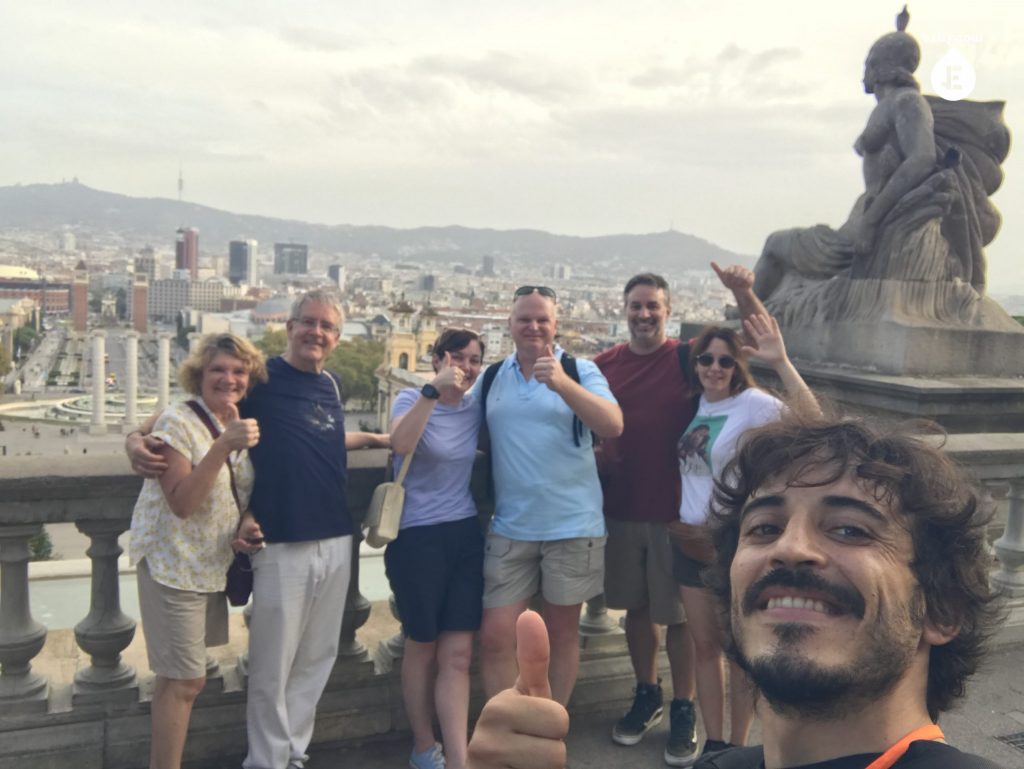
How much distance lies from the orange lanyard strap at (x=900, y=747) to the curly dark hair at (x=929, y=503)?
0.16 metres

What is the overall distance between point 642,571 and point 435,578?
2.39ft

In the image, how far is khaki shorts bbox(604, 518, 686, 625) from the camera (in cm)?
292

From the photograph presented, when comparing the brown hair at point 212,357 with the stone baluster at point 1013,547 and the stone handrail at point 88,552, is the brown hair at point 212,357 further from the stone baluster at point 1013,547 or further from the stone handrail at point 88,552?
the stone baluster at point 1013,547

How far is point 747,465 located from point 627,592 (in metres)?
1.53

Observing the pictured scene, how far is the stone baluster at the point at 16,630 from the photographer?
2.52 meters

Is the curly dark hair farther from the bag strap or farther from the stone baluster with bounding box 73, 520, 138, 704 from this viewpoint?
the stone baluster with bounding box 73, 520, 138, 704

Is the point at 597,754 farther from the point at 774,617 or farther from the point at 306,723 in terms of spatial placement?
the point at 774,617

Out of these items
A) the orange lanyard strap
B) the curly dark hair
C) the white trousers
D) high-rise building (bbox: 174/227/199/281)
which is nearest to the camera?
the orange lanyard strap

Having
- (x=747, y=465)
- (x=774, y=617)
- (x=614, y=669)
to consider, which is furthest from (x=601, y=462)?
(x=774, y=617)

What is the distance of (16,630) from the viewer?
2.54 m

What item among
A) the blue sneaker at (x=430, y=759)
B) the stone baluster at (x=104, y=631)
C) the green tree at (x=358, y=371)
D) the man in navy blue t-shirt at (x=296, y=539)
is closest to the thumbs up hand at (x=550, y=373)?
the man in navy blue t-shirt at (x=296, y=539)

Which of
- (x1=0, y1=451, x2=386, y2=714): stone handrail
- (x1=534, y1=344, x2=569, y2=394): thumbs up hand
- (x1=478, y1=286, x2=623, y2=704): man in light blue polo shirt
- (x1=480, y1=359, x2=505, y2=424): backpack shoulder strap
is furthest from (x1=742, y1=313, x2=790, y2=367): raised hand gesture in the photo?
(x1=0, y1=451, x2=386, y2=714): stone handrail

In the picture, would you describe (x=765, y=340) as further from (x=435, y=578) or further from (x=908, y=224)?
(x=908, y=224)

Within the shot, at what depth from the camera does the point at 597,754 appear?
2830 millimetres
